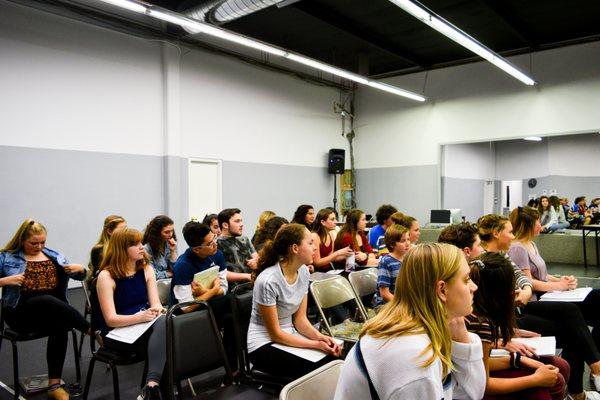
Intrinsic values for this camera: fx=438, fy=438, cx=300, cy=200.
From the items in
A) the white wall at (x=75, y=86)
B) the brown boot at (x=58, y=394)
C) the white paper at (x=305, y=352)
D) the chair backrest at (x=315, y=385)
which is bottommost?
the brown boot at (x=58, y=394)

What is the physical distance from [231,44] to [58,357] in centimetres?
678

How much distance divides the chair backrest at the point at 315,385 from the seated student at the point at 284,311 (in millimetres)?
582

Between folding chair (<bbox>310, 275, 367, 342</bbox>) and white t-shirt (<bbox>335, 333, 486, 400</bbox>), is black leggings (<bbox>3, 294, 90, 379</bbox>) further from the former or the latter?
white t-shirt (<bbox>335, 333, 486, 400</bbox>)

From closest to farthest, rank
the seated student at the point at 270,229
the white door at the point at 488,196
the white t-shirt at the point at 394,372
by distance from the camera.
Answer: the white t-shirt at the point at 394,372 < the seated student at the point at 270,229 < the white door at the point at 488,196

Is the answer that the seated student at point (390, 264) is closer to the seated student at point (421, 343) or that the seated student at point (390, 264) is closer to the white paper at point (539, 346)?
the white paper at point (539, 346)

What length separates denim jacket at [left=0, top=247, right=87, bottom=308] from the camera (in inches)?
116

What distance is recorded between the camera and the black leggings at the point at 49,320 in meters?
2.92

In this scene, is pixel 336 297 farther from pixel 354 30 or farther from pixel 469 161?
pixel 469 161

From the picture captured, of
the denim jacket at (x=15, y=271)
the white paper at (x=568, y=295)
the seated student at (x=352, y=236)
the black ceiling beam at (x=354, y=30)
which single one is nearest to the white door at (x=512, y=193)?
the black ceiling beam at (x=354, y=30)

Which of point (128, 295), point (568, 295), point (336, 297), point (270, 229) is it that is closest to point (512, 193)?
point (568, 295)

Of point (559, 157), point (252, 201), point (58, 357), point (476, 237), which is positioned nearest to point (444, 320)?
point (476, 237)

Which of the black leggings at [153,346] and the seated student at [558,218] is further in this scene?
the seated student at [558,218]

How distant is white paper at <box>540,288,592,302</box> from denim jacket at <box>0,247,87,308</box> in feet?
11.0

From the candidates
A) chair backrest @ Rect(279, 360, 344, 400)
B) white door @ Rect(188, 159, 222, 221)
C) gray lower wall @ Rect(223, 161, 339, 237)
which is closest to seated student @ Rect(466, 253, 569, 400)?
chair backrest @ Rect(279, 360, 344, 400)
